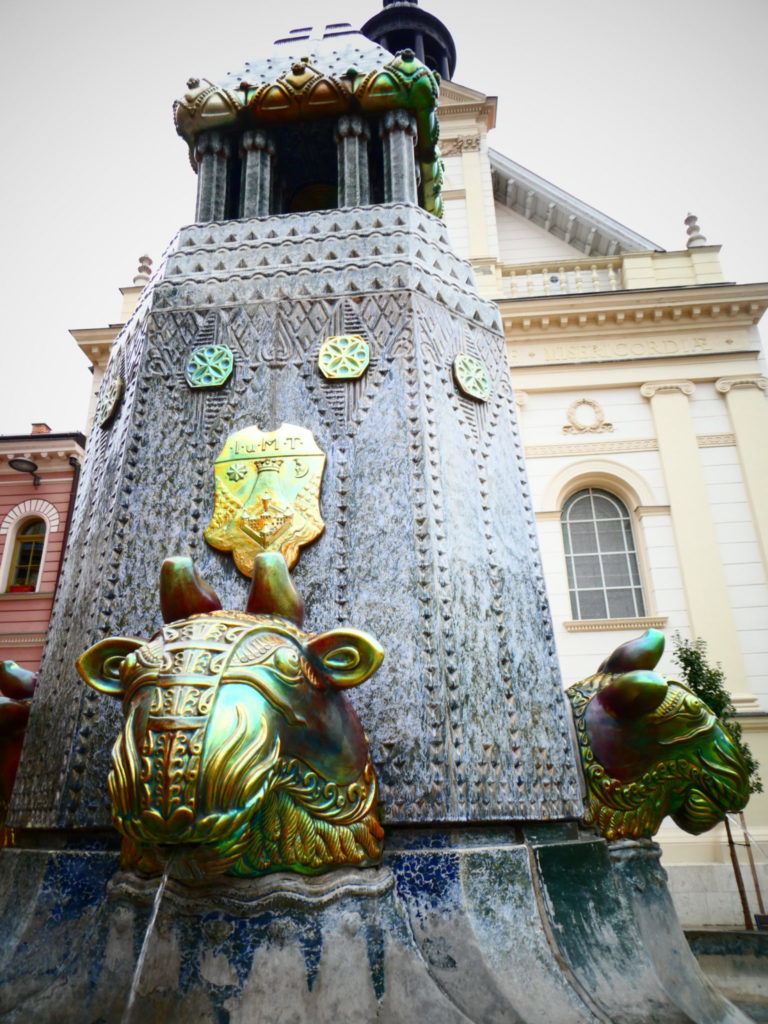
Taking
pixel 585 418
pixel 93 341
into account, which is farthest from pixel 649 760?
pixel 93 341

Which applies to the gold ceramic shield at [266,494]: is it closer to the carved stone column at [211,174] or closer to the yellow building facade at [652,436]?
the carved stone column at [211,174]

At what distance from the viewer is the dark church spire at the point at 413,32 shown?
21.4 meters

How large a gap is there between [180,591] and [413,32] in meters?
24.4

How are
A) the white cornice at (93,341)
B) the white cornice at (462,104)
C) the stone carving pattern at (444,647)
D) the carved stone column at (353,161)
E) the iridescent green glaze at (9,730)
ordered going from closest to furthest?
1. the stone carving pattern at (444,647)
2. the iridescent green glaze at (9,730)
3. the carved stone column at (353,161)
4. the white cornice at (93,341)
5. the white cornice at (462,104)

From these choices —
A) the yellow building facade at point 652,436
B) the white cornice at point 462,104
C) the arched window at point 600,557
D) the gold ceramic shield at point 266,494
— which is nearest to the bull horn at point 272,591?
the gold ceramic shield at point 266,494

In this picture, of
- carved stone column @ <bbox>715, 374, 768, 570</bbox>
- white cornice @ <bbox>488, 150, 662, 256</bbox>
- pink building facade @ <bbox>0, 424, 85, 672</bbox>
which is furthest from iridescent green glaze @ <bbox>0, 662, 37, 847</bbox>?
white cornice @ <bbox>488, 150, 662, 256</bbox>

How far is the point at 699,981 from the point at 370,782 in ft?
5.02

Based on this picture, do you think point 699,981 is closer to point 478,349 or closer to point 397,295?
point 478,349

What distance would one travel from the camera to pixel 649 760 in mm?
2967

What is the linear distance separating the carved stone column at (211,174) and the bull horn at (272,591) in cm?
272

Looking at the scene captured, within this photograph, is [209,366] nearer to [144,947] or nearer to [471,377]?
[471,377]

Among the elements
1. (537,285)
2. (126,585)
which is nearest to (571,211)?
(537,285)

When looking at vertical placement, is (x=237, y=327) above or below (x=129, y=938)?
above

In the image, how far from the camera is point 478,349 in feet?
12.1
